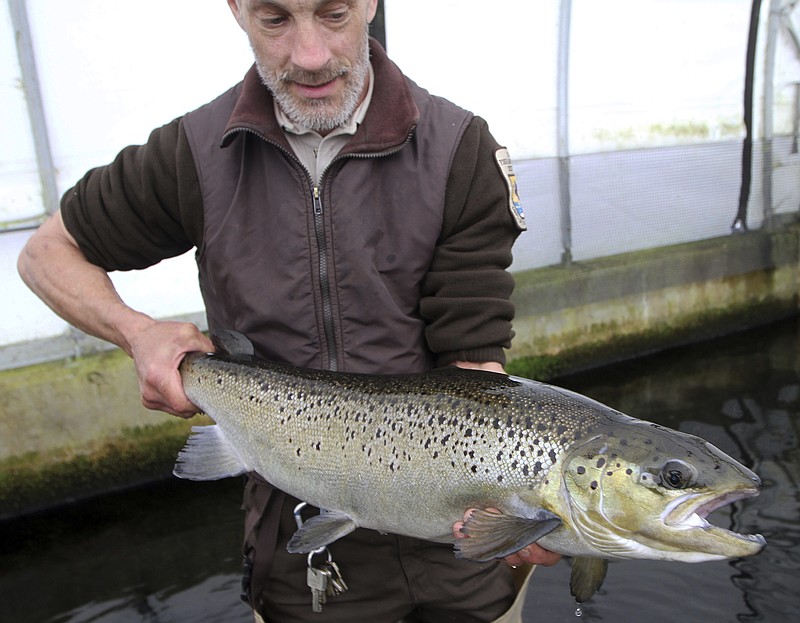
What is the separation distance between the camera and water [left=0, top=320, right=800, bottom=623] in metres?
4.39

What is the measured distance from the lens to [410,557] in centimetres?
242

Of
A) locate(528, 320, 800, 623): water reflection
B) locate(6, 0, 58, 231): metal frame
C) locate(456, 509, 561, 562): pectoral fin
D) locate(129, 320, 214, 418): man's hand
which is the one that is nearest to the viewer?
locate(456, 509, 561, 562): pectoral fin

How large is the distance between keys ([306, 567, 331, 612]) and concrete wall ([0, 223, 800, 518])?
3.61 m

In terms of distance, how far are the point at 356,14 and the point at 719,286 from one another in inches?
283

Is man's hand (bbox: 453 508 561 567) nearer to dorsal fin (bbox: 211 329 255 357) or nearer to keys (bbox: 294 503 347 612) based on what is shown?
keys (bbox: 294 503 347 612)

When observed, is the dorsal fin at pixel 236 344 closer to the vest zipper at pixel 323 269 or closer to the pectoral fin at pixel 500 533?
the vest zipper at pixel 323 269

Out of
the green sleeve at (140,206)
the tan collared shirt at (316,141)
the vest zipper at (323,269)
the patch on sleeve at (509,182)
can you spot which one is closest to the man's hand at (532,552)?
the vest zipper at (323,269)

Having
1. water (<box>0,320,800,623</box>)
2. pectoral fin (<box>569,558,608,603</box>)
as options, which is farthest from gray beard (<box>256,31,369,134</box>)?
water (<box>0,320,800,623</box>)

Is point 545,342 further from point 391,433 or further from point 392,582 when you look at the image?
point 391,433

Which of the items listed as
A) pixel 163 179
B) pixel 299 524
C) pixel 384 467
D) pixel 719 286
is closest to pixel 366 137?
pixel 163 179

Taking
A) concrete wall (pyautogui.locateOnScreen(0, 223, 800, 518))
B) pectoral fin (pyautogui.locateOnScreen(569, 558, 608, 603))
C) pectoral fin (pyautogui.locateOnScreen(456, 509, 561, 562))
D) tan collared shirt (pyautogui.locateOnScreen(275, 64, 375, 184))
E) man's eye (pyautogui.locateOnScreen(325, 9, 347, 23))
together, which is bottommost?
concrete wall (pyautogui.locateOnScreen(0, 223, 800, 518))

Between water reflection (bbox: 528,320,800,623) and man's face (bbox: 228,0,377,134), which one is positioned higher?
man's face (bbox: 228,0,377,134)

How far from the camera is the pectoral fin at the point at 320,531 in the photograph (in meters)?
2.20

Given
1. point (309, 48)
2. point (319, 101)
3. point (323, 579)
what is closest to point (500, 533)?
point (323, 579)
